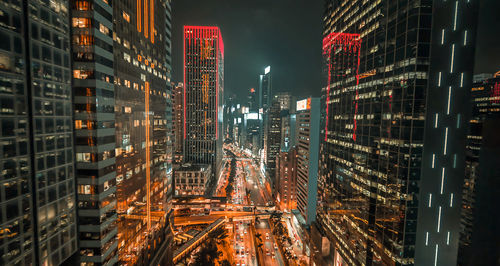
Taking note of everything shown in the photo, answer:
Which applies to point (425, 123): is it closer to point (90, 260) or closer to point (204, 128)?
point (90, 260)

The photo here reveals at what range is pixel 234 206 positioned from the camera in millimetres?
105875

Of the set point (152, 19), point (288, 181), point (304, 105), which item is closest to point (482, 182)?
point (304, 105)

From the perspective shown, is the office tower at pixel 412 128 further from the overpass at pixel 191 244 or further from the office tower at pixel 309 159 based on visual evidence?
the overpass at pixel 191 244

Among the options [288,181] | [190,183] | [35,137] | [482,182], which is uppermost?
[35,137]

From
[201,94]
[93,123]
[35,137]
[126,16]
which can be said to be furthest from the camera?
[201,94]

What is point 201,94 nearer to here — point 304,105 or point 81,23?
point 304,105

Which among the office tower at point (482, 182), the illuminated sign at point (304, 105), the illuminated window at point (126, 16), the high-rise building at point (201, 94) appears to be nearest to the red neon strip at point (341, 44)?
the office tower at point (482, 182)

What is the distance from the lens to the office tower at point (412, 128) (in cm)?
3028

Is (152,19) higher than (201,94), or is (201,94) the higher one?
(152,19)

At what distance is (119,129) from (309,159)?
2864 inches

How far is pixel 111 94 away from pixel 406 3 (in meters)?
50.3

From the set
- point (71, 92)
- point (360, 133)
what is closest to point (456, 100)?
point (360, 133)

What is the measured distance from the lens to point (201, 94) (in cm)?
13312

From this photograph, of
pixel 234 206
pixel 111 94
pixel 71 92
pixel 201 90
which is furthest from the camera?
pixel 201 90
